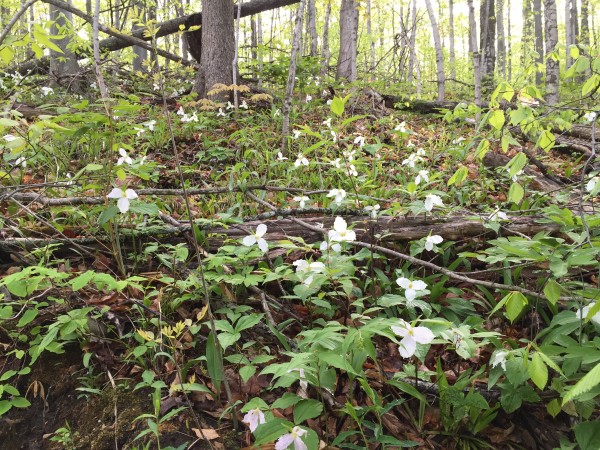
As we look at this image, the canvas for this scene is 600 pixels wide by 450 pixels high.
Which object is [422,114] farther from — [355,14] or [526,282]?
[526,282]

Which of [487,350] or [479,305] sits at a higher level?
[479,305]

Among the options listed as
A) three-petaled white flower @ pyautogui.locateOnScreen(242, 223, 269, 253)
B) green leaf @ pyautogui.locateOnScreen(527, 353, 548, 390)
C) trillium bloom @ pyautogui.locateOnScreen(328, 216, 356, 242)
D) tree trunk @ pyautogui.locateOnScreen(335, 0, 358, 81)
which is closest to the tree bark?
tree trunk @ pyautogui.locateOnScreen(335, 0, 358, 81)

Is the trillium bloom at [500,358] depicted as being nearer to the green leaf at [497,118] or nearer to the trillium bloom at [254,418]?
the trillium bloom at [254,418]

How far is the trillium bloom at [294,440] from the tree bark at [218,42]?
541cm

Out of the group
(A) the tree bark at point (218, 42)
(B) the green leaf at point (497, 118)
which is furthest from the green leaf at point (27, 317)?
(A) the tree bark at point (218, 42)

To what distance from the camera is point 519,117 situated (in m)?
1.72

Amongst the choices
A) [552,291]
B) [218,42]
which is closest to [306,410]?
[552,291]

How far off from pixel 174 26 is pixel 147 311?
23.2 feet

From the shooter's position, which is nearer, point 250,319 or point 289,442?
point 289,442

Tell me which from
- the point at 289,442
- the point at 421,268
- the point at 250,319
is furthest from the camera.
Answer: the point at 421,268

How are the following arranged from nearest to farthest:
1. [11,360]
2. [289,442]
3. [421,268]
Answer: [289,442], [11,360], [421,268]

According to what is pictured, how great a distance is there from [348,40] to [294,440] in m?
8.02

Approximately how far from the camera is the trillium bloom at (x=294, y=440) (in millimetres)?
1119

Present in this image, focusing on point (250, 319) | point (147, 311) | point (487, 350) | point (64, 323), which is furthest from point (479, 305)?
point (64, 323)
